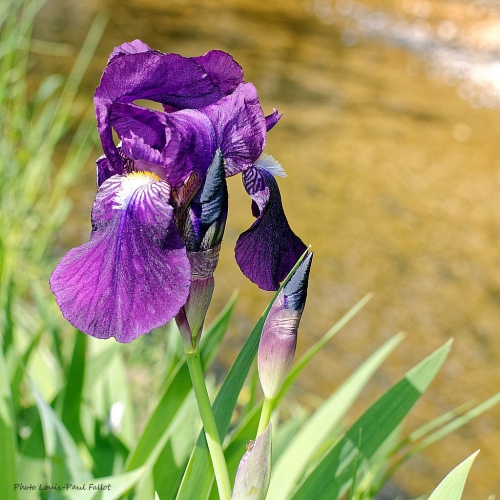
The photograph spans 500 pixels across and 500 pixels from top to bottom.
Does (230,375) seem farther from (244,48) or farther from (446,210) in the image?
(244,48)

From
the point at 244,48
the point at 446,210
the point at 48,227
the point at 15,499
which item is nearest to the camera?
the point at 15,499

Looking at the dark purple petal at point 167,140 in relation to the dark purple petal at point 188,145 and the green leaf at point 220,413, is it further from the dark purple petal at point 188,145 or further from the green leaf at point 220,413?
the green leaf at point 220,413

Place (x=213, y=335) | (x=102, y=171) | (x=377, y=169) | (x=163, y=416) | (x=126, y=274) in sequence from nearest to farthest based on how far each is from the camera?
(x=126, y=274) → (x=102, y=171) → (x=163, y=416) → (x=213, y=335) → (x=377, y=169)

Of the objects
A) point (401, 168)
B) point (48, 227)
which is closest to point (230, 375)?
point (48, 227)

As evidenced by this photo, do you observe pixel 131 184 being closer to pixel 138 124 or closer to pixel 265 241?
pixel 138 124

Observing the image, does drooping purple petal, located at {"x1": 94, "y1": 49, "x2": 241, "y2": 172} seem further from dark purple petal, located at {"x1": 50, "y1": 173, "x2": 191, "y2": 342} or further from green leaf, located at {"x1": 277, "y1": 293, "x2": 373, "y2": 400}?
green leaf, located at {"x1": 277, "y1": 293, "x2": 373, "y2": 400}

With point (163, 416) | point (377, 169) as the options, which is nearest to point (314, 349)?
point (163, 416)

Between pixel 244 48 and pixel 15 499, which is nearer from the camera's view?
pixel 15 499
